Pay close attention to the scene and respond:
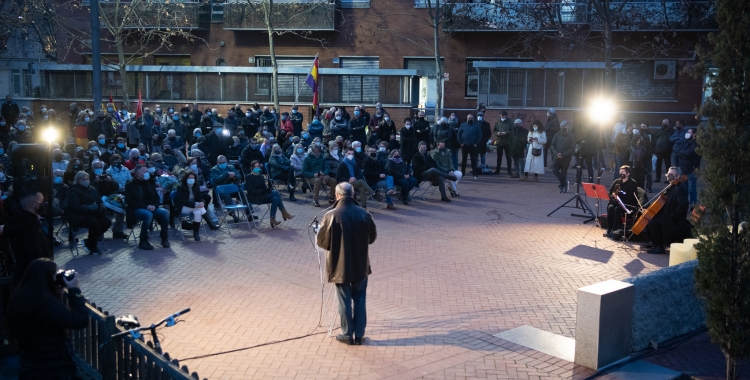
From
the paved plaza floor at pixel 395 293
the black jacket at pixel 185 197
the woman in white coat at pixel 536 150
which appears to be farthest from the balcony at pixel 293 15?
the black jacket at pixel 185 197

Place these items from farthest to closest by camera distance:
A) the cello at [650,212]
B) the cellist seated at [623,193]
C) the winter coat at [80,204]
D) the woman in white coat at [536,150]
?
the woman in white coat at [536,150], the cellist seated at [623,193], the cello at [650,212], the winter coat at [80,204]

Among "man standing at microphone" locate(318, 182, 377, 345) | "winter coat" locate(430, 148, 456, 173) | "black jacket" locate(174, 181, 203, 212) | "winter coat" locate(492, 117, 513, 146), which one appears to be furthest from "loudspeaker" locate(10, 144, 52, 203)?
"winter coat" locate(492, 117, 513, 146)

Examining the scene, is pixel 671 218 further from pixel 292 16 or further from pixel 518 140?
pixel 292 16

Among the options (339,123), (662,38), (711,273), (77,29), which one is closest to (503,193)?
(339,123)

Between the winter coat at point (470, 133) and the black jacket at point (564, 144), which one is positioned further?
the winter coat at point (470, 133)

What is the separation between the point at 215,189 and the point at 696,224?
1056 centimetres

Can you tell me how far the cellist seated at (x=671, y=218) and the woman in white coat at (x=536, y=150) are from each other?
8680mm

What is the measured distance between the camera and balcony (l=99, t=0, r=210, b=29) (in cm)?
3422

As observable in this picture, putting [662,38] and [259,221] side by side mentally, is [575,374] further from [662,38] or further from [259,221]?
[662,38]

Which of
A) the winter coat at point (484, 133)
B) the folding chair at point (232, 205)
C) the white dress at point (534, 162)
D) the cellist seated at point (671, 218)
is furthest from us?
the winter coat at point (484, 133)

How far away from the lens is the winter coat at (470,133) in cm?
2245

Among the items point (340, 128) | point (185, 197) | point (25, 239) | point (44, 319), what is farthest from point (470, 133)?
point (44, 319)

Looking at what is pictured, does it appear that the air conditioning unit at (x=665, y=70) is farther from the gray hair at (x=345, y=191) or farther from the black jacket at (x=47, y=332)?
the black jacket at (x=47, y=332)

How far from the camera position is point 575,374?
7934 mm
